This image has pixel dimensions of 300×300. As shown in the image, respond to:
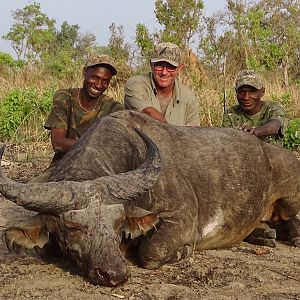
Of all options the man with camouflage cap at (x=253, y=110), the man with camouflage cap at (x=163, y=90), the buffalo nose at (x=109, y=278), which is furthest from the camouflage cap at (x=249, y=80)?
the buffalo nose at (x=109, y=278)

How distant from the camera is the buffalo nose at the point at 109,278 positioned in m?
4.22

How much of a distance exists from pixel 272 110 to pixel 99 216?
4.21 metres

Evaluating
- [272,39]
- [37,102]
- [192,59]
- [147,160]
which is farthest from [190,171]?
[272,39]

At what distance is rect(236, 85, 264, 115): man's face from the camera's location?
26.2 feet

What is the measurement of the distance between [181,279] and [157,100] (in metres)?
3.28

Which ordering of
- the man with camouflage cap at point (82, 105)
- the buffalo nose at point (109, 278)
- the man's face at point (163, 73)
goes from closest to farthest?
the buffalo nose at point (109, 278) → the man with camouflage cap at point (82, 105) → the man's face at point (163, 73)

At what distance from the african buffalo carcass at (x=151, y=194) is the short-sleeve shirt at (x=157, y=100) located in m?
1.15

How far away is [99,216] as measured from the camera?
444 centimetres

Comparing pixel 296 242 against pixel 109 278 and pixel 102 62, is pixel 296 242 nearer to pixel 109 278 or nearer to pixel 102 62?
pixel 109 278

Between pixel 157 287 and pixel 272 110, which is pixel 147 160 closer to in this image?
pixel 157 287

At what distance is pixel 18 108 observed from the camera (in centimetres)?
1302

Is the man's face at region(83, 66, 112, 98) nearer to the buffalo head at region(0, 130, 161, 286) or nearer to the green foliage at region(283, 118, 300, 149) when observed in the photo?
the buffalo head at region(0, 130, 161, 286)

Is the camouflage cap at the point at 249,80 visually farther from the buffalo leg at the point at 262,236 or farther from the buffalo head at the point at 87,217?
the buffalo head at the point at 87,217

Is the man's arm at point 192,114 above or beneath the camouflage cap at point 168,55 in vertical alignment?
beneath
